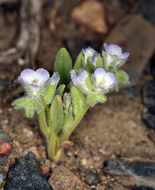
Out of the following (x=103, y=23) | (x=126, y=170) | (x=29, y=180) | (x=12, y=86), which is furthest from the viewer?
(x=103, y=23)

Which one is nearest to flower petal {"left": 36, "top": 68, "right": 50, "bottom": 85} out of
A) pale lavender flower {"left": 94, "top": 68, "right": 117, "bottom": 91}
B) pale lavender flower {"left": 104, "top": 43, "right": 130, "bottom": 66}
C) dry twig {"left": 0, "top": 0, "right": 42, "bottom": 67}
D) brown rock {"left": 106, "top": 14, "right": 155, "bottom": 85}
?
pale lavender flower {"left": 94, "top": 68, "right": 117, "bottom": 91}

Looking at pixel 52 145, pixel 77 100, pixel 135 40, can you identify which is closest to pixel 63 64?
pixel 77 100

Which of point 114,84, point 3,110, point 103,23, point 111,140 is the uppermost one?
point 114,84

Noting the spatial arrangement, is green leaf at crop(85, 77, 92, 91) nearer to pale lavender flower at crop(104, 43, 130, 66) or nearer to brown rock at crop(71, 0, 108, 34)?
pale lavender flower at crop(104, 43, 130, 66)

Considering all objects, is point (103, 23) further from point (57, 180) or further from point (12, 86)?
point (57, 180)

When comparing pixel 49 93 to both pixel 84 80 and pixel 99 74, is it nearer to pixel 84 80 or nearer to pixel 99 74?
pixel 84 80

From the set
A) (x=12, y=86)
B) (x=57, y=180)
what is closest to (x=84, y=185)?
(x=57, y=180)
